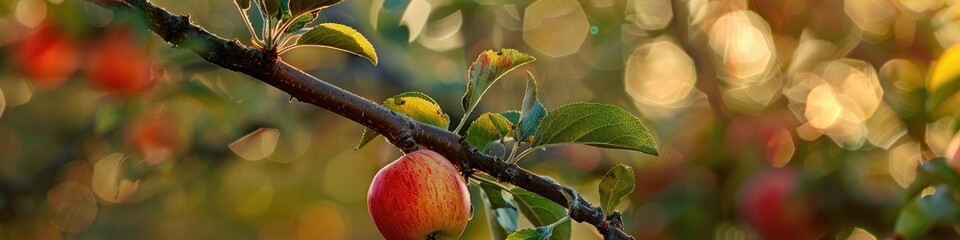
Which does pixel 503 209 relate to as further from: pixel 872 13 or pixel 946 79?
pixel 872 13

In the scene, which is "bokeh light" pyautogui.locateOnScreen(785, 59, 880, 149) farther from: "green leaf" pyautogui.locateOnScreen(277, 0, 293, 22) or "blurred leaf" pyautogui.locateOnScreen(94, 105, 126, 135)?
"green leaf" pyautogui.locateOnScreen(277, 0, 293, 22)

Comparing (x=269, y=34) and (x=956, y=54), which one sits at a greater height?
(x=269, y=34)

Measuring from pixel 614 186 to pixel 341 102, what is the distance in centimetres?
18

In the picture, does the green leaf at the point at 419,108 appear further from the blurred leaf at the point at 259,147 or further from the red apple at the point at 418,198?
the blurred leaf at the point at 259,147

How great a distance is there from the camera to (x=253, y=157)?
2646 millimetres

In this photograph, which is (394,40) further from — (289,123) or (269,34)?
(269,34)

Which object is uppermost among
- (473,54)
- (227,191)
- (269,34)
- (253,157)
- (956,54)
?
(269,34)

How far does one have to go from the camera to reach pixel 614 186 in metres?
0.62

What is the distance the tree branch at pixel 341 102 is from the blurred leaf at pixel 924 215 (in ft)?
2.26

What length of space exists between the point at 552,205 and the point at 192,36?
0.28 meters

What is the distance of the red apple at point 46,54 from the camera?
171cm

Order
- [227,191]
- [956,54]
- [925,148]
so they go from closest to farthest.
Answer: [956,54], [925,148], [227,191]

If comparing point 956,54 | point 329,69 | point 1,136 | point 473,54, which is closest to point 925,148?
point 956,54

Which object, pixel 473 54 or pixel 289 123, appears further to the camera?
pixel 473 54
